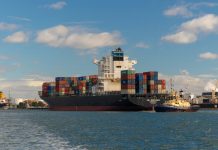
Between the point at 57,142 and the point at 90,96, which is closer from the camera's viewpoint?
the point at 57,142

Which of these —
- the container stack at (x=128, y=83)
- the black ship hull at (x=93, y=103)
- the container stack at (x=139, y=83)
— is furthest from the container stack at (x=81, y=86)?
the container stack at (x=139, y=83)

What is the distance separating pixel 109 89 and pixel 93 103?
746cm

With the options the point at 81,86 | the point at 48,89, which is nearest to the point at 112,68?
the point at 81,86

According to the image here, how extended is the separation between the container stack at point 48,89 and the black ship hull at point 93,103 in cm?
258

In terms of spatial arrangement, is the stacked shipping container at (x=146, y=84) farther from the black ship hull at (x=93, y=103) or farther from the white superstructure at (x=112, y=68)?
the white superstructure at (x=112, y=68)

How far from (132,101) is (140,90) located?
4.80m

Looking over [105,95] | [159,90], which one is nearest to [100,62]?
[105,95]

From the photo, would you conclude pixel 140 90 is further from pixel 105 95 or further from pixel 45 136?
pixel 45 136

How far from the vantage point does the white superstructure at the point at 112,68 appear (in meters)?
140

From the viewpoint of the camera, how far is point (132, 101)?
123562 millimetres

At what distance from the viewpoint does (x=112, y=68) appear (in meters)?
142

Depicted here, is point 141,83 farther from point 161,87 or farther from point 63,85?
point 63,85

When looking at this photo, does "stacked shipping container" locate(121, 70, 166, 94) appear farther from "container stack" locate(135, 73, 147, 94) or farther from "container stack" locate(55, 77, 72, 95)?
Result: "container stack" locate(55, 77, 72, 95)

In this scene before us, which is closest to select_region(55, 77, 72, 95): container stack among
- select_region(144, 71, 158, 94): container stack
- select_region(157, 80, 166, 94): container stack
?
select_region(144, 71, 158, 94): container stack
